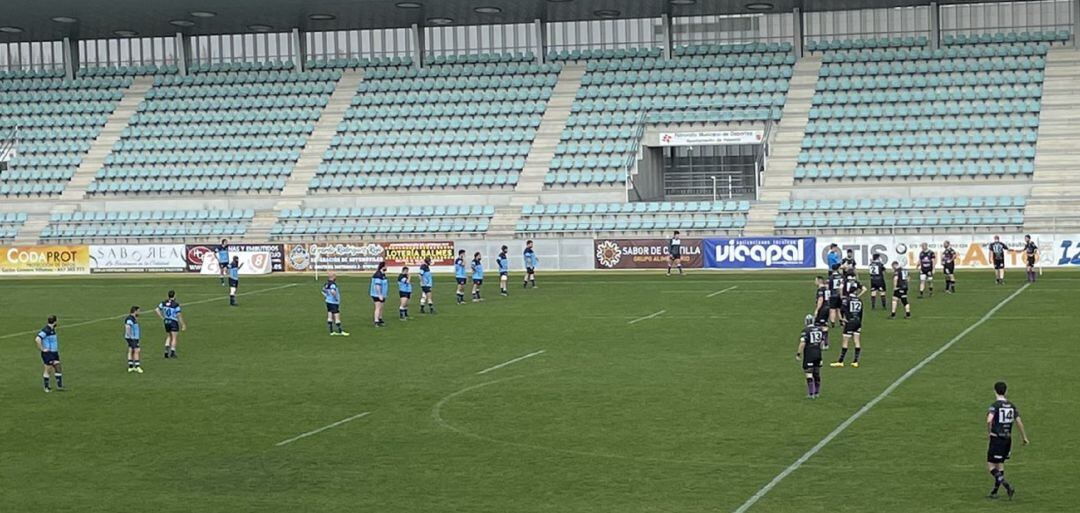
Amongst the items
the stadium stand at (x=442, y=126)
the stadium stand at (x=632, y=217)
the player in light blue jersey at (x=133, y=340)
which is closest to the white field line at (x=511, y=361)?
the player in light blue jersey at (x=133, y=340)

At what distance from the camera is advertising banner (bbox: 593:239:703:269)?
6128 cm

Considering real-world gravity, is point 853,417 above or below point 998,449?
below

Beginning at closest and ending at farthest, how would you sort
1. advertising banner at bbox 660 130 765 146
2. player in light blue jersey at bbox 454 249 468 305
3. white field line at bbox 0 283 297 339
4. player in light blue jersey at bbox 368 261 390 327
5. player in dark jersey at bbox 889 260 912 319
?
player in dark jersey at bbox 889 260 912 319, player in light blue jersey at bbox 368 261 390 327, white field line at bbox 0 283 297 339, player in light blue jersey at bbox 454 249 468 305, advertising banner at bbox 660 130 765 146

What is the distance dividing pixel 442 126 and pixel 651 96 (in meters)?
10.1

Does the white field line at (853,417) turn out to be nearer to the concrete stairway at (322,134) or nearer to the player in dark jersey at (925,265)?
the player in dark jersey at (925,265)

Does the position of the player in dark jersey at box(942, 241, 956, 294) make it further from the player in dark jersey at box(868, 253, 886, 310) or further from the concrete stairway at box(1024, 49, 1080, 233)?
the concrete stairway at box(1024, 49, 1080, 233)

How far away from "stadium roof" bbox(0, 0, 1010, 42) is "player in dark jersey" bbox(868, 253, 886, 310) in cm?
2730

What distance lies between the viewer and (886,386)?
97.0 ft

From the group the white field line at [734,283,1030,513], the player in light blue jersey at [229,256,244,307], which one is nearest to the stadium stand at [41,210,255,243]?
the player in light blue jersey at [229,256,244,307]

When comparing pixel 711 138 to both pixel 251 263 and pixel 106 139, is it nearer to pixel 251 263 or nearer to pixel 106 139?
pixel 251 263

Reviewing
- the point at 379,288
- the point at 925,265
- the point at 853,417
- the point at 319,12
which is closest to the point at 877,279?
the point at 925,265

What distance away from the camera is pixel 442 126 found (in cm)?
7438

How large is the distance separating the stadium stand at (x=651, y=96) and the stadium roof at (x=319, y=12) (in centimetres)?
228

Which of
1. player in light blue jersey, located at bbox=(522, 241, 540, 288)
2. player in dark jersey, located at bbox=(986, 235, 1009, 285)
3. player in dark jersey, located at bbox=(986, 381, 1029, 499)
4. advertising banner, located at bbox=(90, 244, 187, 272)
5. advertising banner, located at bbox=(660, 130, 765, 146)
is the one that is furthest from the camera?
advertising banner, located at bbox=(660, 130, 765, 146)
